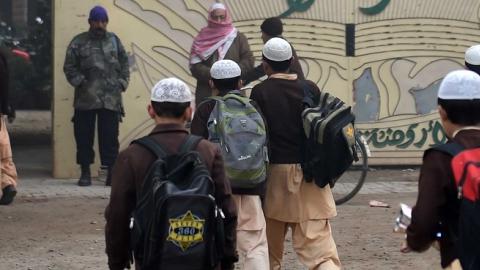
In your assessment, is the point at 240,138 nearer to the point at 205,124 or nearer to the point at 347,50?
the point at 205,124

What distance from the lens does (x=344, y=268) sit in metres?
8.20

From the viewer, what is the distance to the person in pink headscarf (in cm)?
1094

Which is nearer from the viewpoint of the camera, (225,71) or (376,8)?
(225,71)

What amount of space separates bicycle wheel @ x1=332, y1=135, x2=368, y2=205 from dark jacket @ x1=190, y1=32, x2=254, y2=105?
4.75 ft

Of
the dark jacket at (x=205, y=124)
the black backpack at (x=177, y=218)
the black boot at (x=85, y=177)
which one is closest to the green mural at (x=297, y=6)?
the black boot at (x=85, y=177)

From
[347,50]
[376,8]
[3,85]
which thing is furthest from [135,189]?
[376,8]

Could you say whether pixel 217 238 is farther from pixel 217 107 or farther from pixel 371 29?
pixel 371 29

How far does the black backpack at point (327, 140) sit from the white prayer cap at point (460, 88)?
7.23ft

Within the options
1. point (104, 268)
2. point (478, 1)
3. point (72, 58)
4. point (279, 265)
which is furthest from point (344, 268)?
point (478, 1)

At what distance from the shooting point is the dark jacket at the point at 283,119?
23.3ft

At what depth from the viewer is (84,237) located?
362 inches

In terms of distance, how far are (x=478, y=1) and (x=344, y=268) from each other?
6010 mm

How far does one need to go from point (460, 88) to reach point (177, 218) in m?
1.32

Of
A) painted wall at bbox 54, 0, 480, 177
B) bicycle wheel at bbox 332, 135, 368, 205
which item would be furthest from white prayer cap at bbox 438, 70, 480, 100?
painted wall at bbox 54, 0, 480, 177
